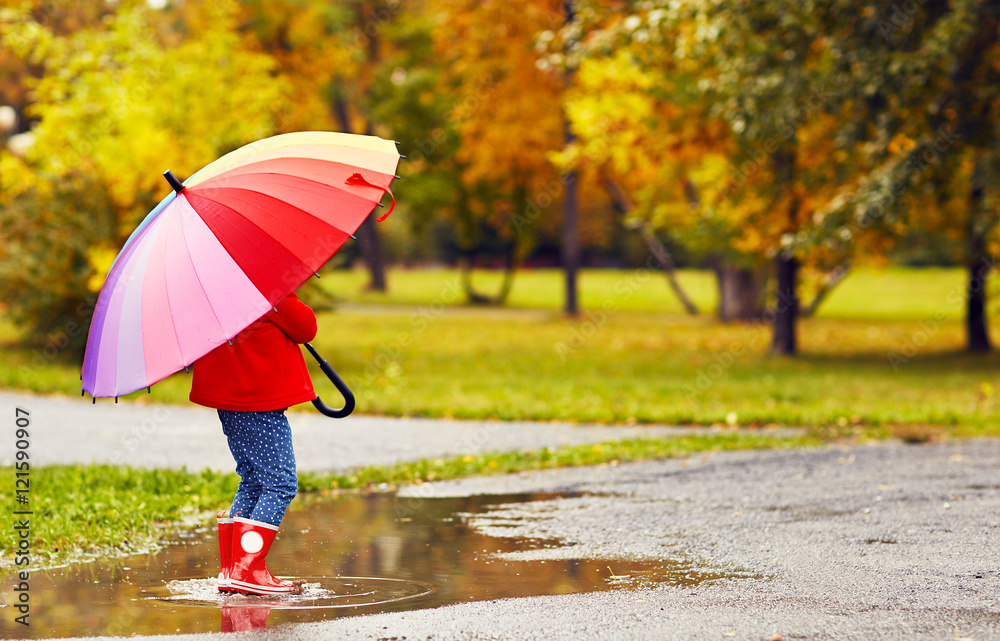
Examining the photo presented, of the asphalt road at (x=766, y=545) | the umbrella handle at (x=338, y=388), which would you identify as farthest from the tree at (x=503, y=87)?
the umbrella handle at (x=338, y=388)

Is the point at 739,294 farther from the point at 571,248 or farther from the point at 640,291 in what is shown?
the point at 640,291

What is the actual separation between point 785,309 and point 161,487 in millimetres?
13702

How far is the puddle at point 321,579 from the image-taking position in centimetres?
468

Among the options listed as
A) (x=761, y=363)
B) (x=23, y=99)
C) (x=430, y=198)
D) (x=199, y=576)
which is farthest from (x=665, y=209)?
(x=23, y=99)

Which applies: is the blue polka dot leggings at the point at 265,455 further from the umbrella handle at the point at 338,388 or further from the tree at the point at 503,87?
the tree at the point at 503,87

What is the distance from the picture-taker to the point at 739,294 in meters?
28.9

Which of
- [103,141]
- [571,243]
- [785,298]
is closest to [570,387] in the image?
[785,298]

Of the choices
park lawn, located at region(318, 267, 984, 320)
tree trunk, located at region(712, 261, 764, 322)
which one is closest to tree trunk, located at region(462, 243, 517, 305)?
park lawn, located at region(318, 267, 984, 320)

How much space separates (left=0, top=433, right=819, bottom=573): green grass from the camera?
20.3ft

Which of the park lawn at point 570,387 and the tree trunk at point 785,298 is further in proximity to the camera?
the tree trunk at point 785,298

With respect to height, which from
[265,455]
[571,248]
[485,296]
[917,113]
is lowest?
[265,455]

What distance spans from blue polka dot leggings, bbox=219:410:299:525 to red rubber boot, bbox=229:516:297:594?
49 mm

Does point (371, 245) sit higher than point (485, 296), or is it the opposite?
point (371, 245)

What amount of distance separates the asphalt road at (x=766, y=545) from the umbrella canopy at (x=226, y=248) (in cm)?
128
